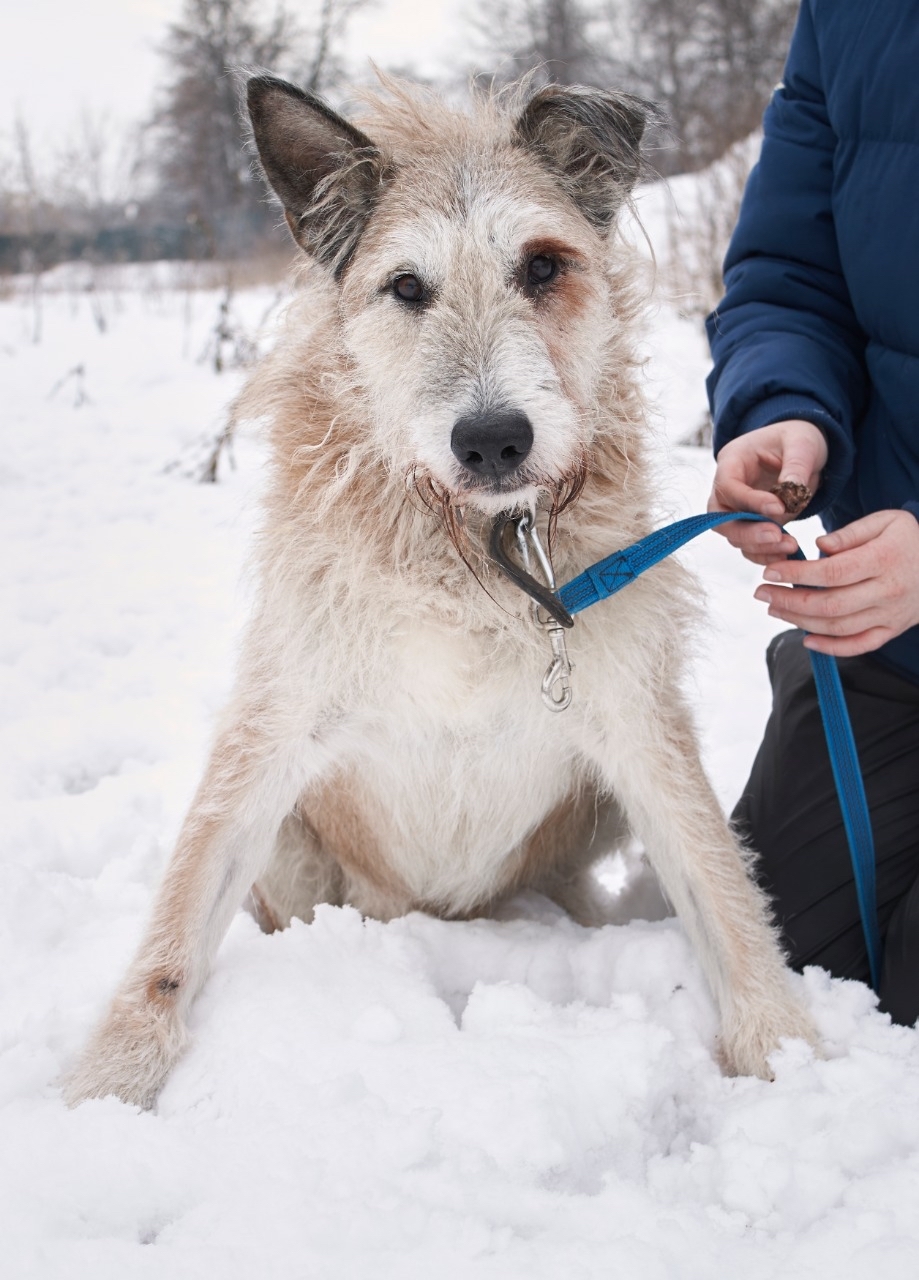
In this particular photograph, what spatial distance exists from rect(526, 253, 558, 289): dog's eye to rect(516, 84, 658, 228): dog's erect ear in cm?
24

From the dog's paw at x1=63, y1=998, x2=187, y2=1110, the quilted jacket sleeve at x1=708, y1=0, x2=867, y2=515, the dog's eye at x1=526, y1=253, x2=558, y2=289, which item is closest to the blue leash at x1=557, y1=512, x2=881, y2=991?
the quilted jacket sleeve at x1=708, y1=0, x2=867, y2=515

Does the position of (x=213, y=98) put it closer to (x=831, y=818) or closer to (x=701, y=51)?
(x=701, y=51)

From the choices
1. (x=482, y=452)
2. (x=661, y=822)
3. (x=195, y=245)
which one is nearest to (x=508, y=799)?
(x=661, y=822)

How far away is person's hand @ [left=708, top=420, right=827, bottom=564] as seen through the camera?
Answer: 1.82 metres

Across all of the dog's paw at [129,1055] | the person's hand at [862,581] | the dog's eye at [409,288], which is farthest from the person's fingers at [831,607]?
the dog's paw at [129,1055]

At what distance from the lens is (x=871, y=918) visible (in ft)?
6.76

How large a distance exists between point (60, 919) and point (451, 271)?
5.43 ft

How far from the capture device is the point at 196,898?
73.9 inches

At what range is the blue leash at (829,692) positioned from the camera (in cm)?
182

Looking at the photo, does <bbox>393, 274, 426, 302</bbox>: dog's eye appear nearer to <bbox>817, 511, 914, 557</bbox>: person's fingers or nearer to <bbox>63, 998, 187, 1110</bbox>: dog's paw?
<bbox>817, 511, 914, 557</bbox>: person's fingers

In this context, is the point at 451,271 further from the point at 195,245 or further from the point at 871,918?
the point at 195,245

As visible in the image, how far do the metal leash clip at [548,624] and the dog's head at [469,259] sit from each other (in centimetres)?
6

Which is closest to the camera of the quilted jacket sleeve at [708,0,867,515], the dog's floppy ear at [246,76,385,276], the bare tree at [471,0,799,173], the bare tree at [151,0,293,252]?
the dog's floppy ear at [246,76,385,276]

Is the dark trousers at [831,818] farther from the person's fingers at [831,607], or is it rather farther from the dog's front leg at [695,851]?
the person's fingers at [831,607]
